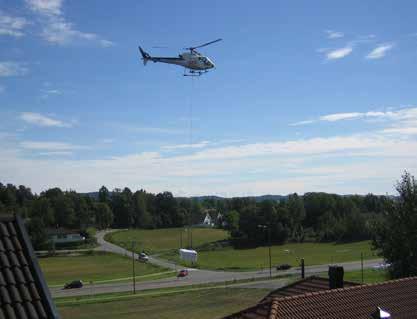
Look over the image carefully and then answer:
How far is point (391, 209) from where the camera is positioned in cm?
3350

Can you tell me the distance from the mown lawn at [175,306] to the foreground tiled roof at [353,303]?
2656 centimetres

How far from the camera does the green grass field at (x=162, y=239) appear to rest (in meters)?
133

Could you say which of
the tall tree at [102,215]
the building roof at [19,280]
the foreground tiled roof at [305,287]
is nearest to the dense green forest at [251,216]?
the tall tree at [102,215]

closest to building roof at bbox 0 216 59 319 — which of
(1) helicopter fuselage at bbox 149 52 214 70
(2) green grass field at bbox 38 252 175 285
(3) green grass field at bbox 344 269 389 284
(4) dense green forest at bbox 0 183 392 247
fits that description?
(1) helicopter fuselage at bbox 149 52 214 70

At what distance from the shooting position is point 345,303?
15.8 meters

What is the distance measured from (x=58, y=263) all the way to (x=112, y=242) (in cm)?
4117

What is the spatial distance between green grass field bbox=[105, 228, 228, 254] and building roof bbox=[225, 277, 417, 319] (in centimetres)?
10638

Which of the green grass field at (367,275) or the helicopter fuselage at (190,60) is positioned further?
the green grass field at (367,275)

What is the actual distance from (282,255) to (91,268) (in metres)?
39.9

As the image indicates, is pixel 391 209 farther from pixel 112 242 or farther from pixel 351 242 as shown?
pixel 112 242

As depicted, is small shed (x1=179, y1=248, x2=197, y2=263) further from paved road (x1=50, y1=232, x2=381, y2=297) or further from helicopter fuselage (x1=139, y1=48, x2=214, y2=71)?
helicopter fuselage (x1=139, y1=48, x2=214, y2=71)

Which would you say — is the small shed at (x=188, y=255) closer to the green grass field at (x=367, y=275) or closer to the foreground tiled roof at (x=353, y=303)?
the green grass field at (x=367, y=275)

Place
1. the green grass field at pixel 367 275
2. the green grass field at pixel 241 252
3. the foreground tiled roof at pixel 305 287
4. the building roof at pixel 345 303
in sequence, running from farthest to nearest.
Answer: the green grass field at pixel 241 252
the green grass field at pixel 367 275
the foreground tiled roof at pixel 305 287
the building roof at pixel 345 303

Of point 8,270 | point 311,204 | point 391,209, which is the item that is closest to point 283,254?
point 311,204
